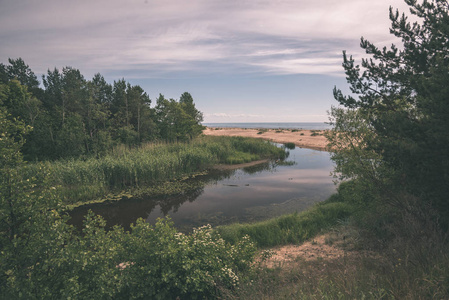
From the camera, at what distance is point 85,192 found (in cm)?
1498

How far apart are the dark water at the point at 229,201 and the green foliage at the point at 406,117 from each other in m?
6.00

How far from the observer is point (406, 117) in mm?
6652

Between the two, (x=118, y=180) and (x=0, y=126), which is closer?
(x=0, y=126)

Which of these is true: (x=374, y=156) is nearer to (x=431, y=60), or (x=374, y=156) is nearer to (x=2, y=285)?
(x=431, y=60)

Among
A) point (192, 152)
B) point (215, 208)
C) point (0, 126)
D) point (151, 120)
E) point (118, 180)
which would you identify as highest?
point (151, 120)

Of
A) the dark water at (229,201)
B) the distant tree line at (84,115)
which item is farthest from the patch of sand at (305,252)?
the distant tree line at (84,115)

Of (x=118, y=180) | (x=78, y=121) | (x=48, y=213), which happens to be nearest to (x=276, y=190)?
(x=118, y=180)

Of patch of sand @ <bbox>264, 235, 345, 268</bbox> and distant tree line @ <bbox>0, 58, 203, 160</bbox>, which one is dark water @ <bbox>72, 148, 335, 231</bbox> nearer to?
patch of sand @ <bbox>264, 235, 345, 268</bbox>

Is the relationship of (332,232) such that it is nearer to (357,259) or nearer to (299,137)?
(357,259)

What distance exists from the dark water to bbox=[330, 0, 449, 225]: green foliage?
6.00 metres

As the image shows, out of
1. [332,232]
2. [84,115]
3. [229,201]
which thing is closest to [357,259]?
[332,232]

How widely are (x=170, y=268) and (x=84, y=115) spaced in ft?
84.4

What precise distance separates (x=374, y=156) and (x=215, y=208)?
907cm

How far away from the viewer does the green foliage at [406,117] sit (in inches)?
214
